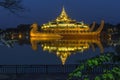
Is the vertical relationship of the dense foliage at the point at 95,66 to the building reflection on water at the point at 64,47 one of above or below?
above

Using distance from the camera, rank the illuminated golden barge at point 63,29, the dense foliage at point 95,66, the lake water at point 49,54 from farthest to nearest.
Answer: the illuminated golden barge at point 63,29 → the lake water at point 49,54 → the dense foliage at point 95,66

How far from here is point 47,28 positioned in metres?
166

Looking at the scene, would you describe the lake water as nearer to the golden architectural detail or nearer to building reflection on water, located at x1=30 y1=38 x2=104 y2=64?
building reflection on water, located at x1=30 y1=38 x2=104 y2=64

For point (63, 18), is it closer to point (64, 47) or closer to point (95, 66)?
point (64, 47)

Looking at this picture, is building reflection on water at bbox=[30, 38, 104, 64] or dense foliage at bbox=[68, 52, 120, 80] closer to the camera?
dense foliage at bbox=[68, 52, 120, 80]

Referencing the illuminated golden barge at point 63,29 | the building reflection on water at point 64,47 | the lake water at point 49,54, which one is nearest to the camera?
the lake water at point 49,54

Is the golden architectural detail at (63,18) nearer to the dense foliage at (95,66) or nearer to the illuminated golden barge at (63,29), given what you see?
the illuminated golden barge at (63,29)

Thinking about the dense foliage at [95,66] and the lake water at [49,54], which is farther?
the lake water at [49,54]

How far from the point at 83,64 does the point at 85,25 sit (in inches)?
6385

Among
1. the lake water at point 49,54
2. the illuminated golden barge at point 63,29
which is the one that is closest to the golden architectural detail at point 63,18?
the illuminated golden barge at point 63,29

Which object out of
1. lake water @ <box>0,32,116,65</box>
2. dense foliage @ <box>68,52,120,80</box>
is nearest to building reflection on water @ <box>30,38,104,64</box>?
lake water @ <box>0,32,116,65</box>

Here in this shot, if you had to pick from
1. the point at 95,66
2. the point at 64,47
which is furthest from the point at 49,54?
the point at 95,66

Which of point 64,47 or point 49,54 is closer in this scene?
point 49,54

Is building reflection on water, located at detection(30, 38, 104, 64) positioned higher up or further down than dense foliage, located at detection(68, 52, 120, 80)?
further down
